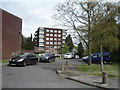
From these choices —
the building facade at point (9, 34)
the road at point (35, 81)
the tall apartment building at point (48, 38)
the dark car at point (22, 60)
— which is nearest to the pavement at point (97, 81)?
the road at point (35, 81)

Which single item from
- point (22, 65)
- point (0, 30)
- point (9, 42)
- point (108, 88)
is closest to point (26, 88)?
point (108, 88)

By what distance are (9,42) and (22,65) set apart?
1726 centimetres

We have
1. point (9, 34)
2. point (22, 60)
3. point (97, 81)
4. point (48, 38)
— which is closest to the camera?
point (97, 81)

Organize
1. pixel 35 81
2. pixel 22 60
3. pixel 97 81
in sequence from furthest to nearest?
pixel 22 60, pixel 97 81, pixel 35 81

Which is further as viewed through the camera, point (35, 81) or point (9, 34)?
point (9, 34)

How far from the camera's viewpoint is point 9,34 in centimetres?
3656

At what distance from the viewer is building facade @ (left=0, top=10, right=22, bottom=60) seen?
111ft

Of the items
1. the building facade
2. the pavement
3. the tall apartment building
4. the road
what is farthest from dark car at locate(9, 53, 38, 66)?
the tall apartment building

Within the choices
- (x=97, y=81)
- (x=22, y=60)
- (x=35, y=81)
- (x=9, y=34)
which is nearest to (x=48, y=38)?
(x=9, y=34)

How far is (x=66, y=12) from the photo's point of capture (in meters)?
22.6

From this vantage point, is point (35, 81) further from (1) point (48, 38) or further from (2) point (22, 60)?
(1) point (48, 38)

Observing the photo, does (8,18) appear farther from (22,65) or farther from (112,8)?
(112,8)

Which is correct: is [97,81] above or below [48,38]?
below

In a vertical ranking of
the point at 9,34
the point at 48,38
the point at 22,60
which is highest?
the point at 48,38
